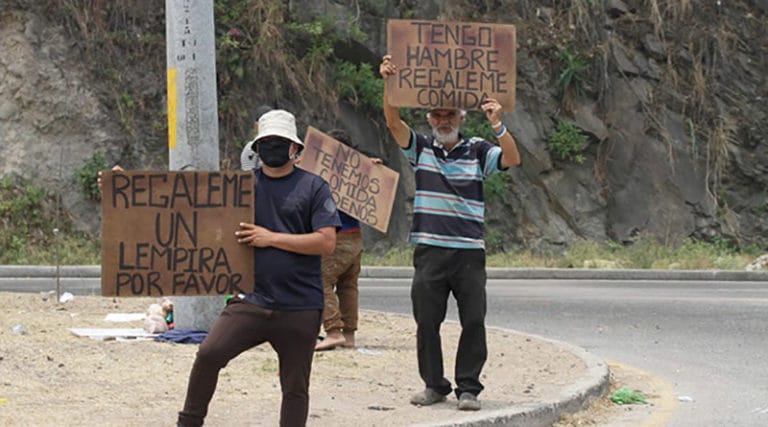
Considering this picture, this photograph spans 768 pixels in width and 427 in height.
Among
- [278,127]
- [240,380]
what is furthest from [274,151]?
[240,380]

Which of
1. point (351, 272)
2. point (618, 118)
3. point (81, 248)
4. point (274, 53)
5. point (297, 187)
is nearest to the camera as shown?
point (297, 187)

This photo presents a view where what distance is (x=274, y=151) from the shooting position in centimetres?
654

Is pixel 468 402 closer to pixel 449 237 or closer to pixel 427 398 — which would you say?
pixel 427 398

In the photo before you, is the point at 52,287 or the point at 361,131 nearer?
the point at 52,287

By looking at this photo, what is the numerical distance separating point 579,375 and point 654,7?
17839 millimetres

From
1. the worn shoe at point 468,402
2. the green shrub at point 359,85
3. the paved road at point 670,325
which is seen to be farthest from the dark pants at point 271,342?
the green shrub at point 359,85

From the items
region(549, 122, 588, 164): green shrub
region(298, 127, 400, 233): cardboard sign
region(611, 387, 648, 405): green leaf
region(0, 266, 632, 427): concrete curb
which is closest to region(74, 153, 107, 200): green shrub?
region(0, 266, 632, 427): concrete curb

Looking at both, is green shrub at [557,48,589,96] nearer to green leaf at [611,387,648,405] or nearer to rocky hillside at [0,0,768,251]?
rocky hillside at [0,0,768,251]

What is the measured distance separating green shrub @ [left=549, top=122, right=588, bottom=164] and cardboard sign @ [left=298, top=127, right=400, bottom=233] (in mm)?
13939

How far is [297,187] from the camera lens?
659 centimetres

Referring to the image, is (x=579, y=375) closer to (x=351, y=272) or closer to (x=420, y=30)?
(x=351, y=272)

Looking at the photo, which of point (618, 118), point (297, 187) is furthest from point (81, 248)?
point (297, 187)

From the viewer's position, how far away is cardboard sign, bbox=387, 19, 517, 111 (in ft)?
28.0

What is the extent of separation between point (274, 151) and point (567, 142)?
1847 cm
